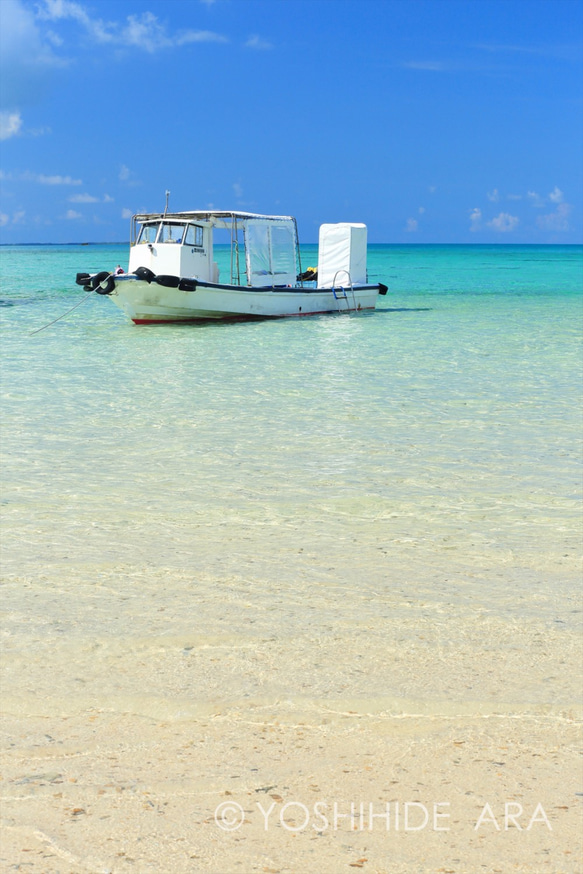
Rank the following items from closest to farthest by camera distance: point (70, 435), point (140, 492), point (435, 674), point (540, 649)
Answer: point (435, 674), point (540, 649), point (140, 492), point (70, 435)

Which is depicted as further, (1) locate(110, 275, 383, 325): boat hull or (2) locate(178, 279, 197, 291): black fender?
(1) locate(110, 275, 383, 325): boat hull

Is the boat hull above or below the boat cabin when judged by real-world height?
below

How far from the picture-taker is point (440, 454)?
24.8 ft

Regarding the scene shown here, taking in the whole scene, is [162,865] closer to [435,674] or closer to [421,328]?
[435,674]

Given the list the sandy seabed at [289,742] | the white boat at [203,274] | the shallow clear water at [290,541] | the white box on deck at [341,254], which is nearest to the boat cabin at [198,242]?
the white boat at [203,274]

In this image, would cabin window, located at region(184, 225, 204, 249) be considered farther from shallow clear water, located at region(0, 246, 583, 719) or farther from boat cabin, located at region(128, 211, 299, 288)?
shallow clear water, located at region(0, 246, 583, 719)

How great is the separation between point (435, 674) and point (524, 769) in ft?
2.49

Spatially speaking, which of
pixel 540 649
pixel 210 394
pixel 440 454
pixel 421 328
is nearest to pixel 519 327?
pixel 421 328

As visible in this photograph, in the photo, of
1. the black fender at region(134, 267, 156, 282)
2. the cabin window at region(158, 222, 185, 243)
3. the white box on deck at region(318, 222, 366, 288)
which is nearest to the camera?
the black fender at region(134, 267, 156, 282)

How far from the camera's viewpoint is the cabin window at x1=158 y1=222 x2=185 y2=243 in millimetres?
20156

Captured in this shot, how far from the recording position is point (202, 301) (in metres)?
20.6

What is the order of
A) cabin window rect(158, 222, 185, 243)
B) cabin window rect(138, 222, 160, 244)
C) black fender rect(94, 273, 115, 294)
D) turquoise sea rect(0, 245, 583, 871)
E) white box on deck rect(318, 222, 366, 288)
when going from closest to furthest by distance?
turquoise sea rect(0, 245, 583, 871) < black fender rect(94, 273, 115, 294) < cabin window rect(158, 222, 185, 243) < cabin window rect(138, 222, 160, 244) < white box on deck rect(318, 222, 366, 288)

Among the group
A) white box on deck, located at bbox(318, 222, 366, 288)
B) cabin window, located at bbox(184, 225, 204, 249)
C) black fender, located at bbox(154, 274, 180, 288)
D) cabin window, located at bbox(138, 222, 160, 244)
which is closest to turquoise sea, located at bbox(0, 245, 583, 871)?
black fender, located at bbox(154, 274, 180, 288)

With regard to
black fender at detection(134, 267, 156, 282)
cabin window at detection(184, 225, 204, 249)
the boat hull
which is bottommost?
the boat hull
